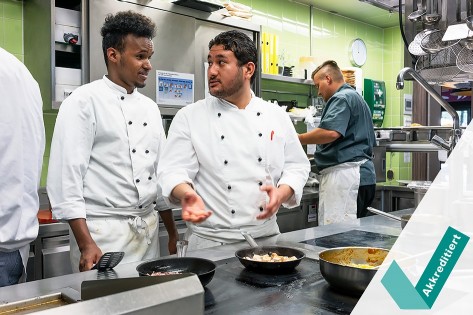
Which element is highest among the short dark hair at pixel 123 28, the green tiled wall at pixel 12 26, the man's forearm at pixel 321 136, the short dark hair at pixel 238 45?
the green tiled wall at pixel 12 26

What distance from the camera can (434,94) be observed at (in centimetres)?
A: 202

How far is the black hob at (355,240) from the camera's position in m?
1.86

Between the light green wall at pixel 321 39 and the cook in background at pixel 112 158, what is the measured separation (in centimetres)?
136

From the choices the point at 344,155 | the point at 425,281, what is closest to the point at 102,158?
the point at 425,281

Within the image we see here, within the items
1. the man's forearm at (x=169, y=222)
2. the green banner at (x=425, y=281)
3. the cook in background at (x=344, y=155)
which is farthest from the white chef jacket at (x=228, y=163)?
the cook in background at (x=344, y=155)

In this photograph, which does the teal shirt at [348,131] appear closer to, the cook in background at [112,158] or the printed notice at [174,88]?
the printed notice at [174,88]

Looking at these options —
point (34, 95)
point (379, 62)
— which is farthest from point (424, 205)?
point (379, 62)

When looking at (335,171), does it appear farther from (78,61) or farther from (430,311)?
(430,311)

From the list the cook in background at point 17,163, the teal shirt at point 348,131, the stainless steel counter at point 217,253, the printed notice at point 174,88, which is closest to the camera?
the stainless steel counter at point 217,253

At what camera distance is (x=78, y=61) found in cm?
324

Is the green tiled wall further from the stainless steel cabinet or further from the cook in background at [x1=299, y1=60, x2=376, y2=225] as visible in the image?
the cook in background at [x1=299, y1=60, x2=376, y2=225]

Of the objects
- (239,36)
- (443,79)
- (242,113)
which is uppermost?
(239,36)

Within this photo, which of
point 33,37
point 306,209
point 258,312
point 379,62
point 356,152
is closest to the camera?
point 258,312

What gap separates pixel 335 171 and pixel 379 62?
3482mm
